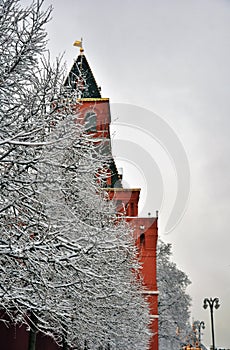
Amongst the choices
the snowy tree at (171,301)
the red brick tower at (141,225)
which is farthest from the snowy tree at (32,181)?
the snowy tree at (171,301)

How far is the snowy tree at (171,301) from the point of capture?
119 feet

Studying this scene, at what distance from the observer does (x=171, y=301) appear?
3866cm

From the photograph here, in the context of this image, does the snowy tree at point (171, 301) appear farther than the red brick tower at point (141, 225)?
Yes

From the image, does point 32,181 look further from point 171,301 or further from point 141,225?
point 171,301

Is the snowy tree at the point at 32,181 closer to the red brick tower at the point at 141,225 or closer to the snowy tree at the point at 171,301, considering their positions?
the red brick tower at the point at 141,225

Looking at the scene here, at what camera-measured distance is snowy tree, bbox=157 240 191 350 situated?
36.3 m

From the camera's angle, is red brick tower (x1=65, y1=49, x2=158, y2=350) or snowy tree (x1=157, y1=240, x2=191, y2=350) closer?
red brick tower (x1=65, y1=49, x2=158, y2=350)

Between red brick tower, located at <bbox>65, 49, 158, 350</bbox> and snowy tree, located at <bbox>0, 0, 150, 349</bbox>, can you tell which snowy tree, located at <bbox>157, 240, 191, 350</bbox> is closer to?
red brick tower, located at <bbox>65, 49, 158, 350</bbox>

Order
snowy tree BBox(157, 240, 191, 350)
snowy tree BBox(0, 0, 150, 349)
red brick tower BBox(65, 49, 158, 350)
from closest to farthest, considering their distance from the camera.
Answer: snowy tree BBox(0, 0, 150, 349) → red brick tower BBox(65, 49, 158, 350) → snowy tree BBox(157, 240, 191, 350)

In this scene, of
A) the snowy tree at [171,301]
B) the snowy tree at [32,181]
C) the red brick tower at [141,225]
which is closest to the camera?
the snowy tree at [32,181]

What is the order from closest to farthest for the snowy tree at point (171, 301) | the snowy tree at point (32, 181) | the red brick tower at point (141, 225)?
the snowy tree at point (32, 181), the red brick tower at point (141, 225), the snowy tree at point (171, 301)

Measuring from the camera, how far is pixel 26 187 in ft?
23.9

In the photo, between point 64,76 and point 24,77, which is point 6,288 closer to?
point 24,77

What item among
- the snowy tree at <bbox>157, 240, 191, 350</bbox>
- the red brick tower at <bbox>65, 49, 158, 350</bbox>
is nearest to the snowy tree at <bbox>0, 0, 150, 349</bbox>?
the red brick tower at <bbox>65, 49, 158, 350</bbox>
